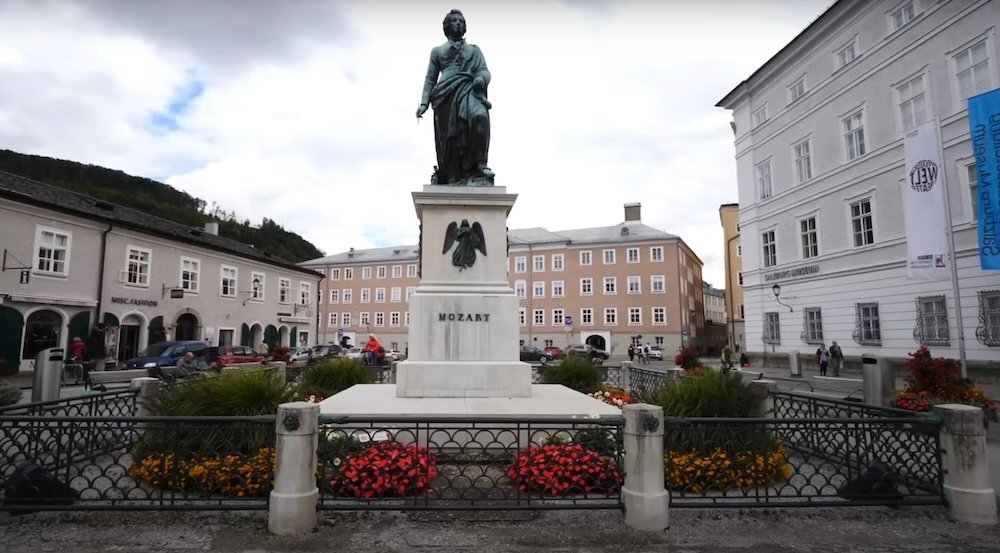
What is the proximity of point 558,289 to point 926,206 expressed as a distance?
45.2 metres

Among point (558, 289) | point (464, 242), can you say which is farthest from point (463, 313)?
point (558, 289)

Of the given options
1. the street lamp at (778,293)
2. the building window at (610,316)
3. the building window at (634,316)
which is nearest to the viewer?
the street lamp at (778,293)

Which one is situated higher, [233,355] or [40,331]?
[40,331]

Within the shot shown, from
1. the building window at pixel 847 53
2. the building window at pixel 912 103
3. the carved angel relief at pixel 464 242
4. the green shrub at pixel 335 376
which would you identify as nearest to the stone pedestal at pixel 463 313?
the carved angel relief at pixel 464 242

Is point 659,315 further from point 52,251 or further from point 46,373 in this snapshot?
point 46,373

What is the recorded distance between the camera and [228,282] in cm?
3762

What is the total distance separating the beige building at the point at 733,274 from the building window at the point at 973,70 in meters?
30.4

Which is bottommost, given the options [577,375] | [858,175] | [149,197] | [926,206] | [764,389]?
[577,375]

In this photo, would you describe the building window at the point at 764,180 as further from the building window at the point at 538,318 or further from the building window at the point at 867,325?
the building window at the point at 538,318

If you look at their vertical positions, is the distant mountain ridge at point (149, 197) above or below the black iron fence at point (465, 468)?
above

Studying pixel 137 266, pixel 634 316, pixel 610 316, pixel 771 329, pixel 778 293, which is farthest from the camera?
pixel 610 316

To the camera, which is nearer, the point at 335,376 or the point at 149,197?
the point at 335,376

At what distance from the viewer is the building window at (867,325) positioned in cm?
2272

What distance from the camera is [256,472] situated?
5398mm
